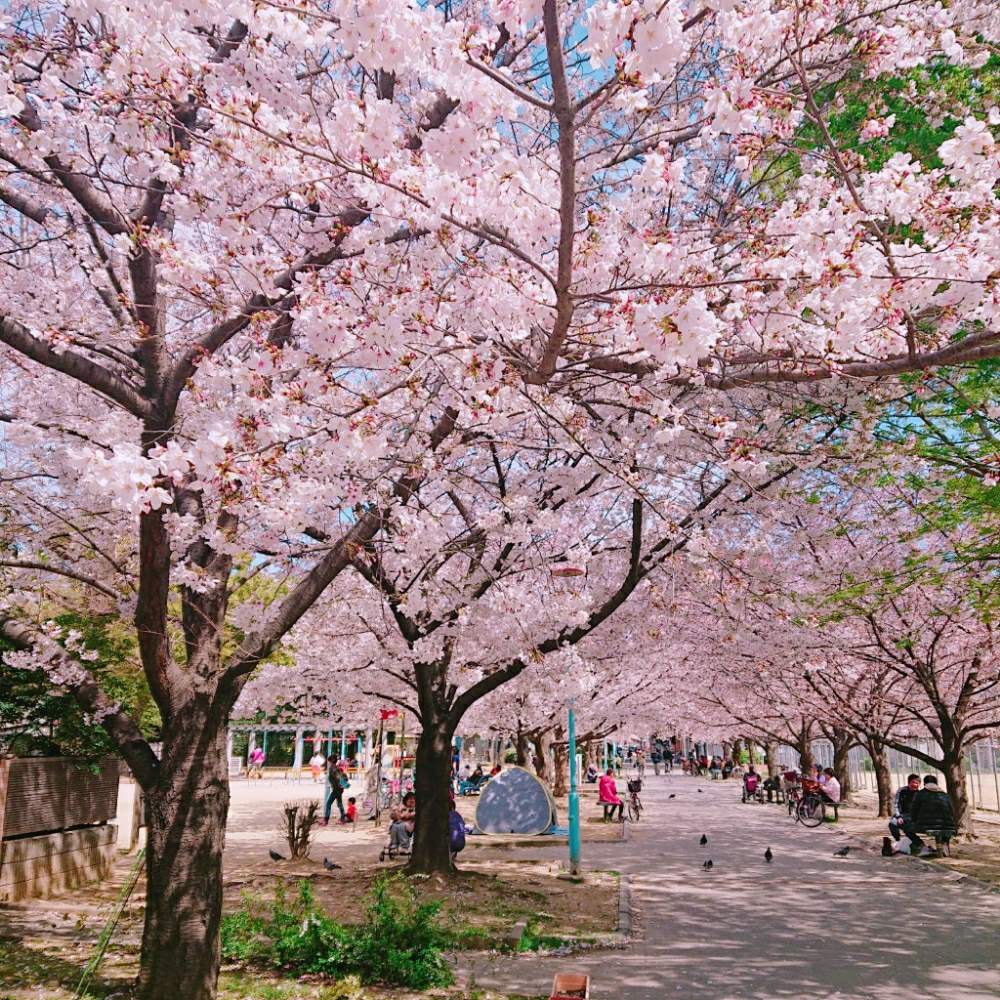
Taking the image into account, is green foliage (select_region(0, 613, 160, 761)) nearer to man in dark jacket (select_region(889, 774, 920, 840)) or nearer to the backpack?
the backpack

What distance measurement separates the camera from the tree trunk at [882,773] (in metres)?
24.1

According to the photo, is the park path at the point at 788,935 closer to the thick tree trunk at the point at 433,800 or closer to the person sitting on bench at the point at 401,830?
the thick tree trunk at the point at 433,800

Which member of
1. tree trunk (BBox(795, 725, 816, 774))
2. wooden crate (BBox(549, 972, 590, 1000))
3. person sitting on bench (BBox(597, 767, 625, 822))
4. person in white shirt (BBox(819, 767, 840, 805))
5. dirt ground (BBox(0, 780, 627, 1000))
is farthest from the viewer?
tree trunk (BBox(795, 725, 816, 774))

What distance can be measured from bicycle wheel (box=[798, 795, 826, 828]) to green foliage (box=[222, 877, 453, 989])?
59.3 feet

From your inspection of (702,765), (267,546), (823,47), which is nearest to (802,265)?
(823,47)

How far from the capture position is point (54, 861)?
12.0 meters

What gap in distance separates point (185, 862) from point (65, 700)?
7.08 meters

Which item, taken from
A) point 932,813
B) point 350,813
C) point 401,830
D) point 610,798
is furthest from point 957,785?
point 350,813

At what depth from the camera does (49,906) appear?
35.4 feet

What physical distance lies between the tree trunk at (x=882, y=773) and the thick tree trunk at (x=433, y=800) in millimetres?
15590

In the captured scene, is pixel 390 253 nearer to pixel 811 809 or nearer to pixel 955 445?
pixel 955 445

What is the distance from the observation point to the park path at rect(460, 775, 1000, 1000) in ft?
24.5

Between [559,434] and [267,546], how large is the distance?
12.5ft

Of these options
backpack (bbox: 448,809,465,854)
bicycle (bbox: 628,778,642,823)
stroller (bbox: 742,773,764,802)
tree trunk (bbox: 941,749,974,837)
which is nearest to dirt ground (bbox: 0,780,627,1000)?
backpack (bbox: 448,809,465,854)
